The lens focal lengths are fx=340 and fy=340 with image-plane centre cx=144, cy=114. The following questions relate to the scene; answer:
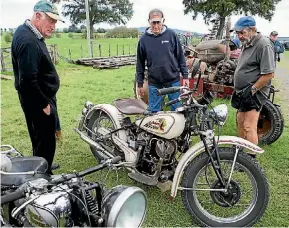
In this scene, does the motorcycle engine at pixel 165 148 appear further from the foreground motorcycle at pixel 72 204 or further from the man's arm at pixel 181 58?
the man's arm at pixel 181 58

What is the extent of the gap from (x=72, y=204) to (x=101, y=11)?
153 ft

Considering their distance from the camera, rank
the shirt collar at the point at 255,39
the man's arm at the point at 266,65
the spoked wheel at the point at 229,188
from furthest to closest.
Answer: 1. the shirt collar at the point at 255,39
2. the man's arm at the point at 266,65
3. the spoked wheel at the point at 229,188

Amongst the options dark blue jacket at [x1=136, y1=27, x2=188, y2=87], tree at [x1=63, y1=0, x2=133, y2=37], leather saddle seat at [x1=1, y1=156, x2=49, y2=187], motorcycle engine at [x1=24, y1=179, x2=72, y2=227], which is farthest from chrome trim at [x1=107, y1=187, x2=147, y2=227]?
tree at [x1=63, y1=0, x2=133, y2=37]

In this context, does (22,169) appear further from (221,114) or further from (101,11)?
(101,11)

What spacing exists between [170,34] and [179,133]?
5.44 feet

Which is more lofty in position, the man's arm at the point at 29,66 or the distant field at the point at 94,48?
the man's arm at the point at 29,66

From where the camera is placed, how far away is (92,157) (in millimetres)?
4500

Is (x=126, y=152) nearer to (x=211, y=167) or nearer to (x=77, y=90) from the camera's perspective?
(x=211, y=167)

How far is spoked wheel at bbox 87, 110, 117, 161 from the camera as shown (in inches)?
147

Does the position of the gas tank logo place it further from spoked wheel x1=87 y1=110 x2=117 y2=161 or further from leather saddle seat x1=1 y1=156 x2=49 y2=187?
leather saddle seat x1=1 y1=156 x2=49 y2=187

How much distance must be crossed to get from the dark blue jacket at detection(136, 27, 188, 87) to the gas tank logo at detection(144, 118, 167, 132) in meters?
1.22

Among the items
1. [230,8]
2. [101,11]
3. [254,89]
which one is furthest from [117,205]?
[101,11]

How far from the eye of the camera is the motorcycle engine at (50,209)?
175 centimetres

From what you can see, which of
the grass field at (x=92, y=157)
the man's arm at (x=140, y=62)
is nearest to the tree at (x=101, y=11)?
the grass field at (x=92, y=157)
